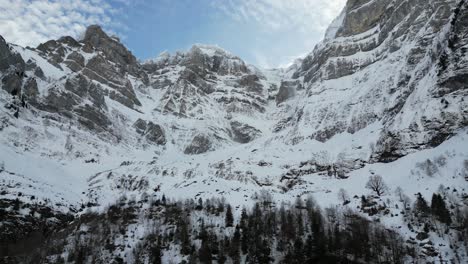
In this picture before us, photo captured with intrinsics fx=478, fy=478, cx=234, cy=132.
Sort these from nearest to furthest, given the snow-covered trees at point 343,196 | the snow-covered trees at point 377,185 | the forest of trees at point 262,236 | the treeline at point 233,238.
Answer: the forest of trees at point 262,236
the treeline at point 233,238
the snow-covered trees at point 377,185
the snow-covered trees at point 343,196

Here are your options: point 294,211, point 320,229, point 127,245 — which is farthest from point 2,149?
point 320,229

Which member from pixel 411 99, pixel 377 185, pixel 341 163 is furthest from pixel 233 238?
pixel 411 99

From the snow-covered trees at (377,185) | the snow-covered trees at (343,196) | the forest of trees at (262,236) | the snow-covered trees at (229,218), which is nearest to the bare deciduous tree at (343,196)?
the snow-covered trees at (343,196)

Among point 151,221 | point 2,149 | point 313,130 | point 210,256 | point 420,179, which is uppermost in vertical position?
point 313,130

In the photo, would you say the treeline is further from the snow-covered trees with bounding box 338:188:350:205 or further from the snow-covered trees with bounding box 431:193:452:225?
the snow-covered trees with bounding box 431:193:452:225

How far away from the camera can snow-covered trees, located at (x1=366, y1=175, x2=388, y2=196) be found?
384 feet

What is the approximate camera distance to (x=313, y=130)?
19162 centimetres

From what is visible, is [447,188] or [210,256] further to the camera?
[447,188]

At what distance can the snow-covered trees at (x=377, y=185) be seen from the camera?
117125 millimetres

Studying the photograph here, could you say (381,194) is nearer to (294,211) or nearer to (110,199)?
(294,211)

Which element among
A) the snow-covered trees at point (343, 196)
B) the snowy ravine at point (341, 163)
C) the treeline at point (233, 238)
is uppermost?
the snowy ravine at point (341, 163)

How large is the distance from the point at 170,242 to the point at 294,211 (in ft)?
108

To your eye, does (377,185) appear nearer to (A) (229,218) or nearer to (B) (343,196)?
(B) (343,196)

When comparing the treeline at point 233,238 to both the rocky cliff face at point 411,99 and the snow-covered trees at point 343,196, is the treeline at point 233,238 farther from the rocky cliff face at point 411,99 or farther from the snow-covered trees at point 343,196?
the rocky cliff face at point 411,99
